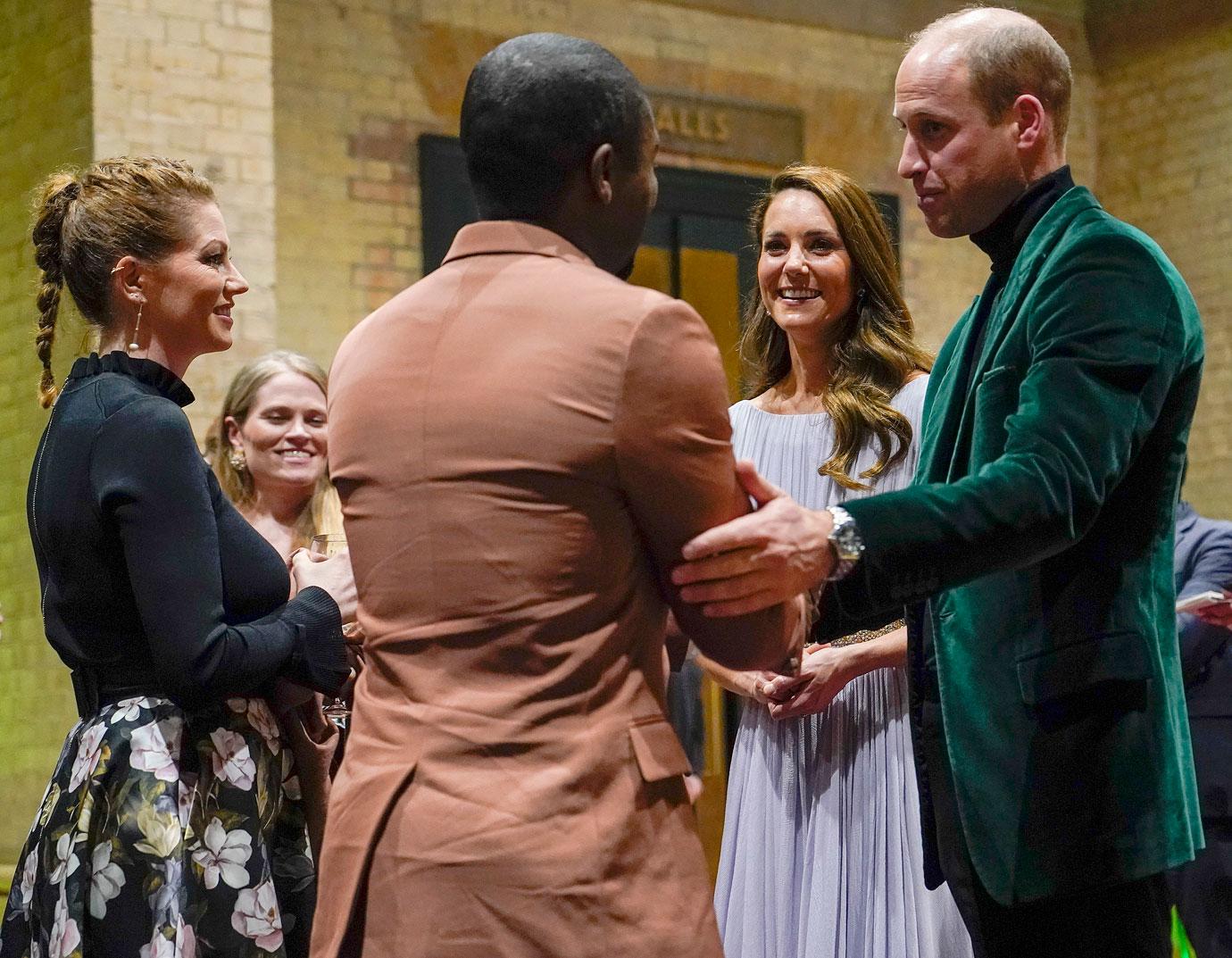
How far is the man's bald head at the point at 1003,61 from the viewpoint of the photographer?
2.54m

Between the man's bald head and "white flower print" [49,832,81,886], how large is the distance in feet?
5.91

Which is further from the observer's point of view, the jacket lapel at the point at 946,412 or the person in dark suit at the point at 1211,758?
the person in dark suit at the point at 1211,758

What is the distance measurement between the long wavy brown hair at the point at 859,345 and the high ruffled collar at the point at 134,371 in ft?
4.24

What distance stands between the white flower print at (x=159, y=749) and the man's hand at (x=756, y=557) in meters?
1.06

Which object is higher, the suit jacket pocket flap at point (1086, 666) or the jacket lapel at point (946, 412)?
the jacket lapel at point (946, 412)

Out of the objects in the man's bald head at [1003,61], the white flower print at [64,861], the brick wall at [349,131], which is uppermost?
the brick wall at [349,131]

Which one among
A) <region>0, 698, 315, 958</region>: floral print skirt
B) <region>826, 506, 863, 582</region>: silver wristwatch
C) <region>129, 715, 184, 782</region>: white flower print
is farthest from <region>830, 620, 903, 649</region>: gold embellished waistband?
<region>129, 715, 184, 782</region>: white flower print

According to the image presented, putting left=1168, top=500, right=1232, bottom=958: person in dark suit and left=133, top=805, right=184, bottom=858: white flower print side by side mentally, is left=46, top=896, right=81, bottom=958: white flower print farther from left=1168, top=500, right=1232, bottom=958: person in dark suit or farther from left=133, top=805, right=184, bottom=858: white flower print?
left=1168, top=500, right=1232, bottom=958: person in dark suit

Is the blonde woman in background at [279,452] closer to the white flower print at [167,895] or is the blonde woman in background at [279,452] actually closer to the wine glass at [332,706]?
the wine glass at [332,706]

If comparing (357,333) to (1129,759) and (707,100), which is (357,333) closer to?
(1129,759)

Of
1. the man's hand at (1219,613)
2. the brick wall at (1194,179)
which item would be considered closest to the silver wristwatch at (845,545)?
the man's hand at (1219,613)

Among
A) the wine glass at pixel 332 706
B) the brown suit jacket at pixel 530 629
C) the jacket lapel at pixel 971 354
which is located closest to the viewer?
the brown suit jacket at pixel 530 629

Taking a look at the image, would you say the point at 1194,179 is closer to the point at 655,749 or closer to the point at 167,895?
the point at 167,895

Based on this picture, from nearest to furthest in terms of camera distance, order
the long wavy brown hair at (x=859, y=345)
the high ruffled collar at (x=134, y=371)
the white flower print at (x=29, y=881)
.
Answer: the white flower print at (x=29, y=881), the high ruffled collar at (x=134, y=371), the long wavy brown hair at (x=859, y=345)
